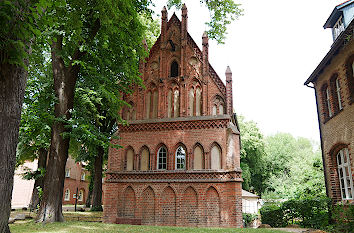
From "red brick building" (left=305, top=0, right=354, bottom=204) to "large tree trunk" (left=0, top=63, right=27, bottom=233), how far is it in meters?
12.0

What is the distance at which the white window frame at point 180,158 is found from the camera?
15367mm

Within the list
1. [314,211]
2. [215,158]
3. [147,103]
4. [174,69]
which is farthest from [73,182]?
[314,211]

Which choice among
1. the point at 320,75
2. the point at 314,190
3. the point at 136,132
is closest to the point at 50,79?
the point at 136,132

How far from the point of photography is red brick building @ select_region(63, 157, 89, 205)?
3853 cm

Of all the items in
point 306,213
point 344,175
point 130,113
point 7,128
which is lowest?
point 306,213

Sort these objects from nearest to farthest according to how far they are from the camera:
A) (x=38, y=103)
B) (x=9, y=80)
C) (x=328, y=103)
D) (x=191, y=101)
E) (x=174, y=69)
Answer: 1. (x=9, y=80)
2. (x=38, y=103)
3. (x=328, y=103)
4. (x=191, y=101)
5. (x=174, y=69)

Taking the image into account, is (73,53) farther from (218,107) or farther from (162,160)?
(218,107)

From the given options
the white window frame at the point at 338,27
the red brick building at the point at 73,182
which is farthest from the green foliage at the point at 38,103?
the red brick building at the point at 73,182

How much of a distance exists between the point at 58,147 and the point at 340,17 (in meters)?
17.0

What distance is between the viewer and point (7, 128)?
5.76 meters

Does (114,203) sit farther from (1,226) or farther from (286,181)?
(286,181)

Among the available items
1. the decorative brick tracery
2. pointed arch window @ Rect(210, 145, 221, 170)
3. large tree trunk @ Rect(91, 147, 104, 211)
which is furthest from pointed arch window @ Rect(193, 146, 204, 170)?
large tree trunk @ Rect(91, 147, 104, 211)

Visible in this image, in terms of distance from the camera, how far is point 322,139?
15617mm

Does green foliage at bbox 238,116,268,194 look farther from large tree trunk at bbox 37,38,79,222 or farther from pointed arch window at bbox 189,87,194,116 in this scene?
large tree trunk at bbox 37,38,79,222
